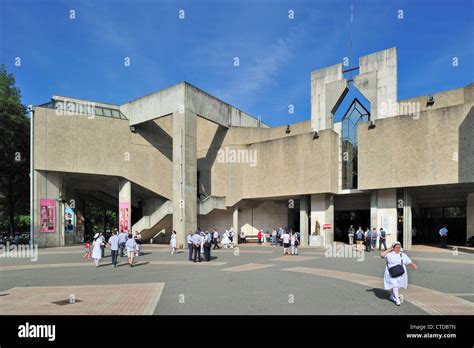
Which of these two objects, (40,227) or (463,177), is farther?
(40,227)

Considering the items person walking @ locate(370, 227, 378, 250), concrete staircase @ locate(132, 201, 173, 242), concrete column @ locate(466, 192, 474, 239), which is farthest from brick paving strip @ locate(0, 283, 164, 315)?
concrete column @ locate(466, 192, 474, 239)

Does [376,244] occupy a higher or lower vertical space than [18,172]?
lower

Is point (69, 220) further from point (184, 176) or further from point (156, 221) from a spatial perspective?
point (184, 176)

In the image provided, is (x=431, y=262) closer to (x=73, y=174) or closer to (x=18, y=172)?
(x=73, y=174)

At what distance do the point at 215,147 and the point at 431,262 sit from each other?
76.2 feet

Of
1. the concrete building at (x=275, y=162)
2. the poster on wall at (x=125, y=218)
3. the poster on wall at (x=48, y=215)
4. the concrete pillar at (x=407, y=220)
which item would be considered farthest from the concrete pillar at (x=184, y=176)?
the concrete pillar at (x=407, y=220)

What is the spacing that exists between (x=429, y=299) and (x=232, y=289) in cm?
512

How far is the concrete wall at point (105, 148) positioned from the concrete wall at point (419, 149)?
60.3ft

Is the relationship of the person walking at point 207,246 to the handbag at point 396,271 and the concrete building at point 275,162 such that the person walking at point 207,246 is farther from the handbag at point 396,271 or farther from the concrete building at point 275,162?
the handbag at point 396,271

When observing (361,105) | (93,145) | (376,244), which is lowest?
(376,244)
